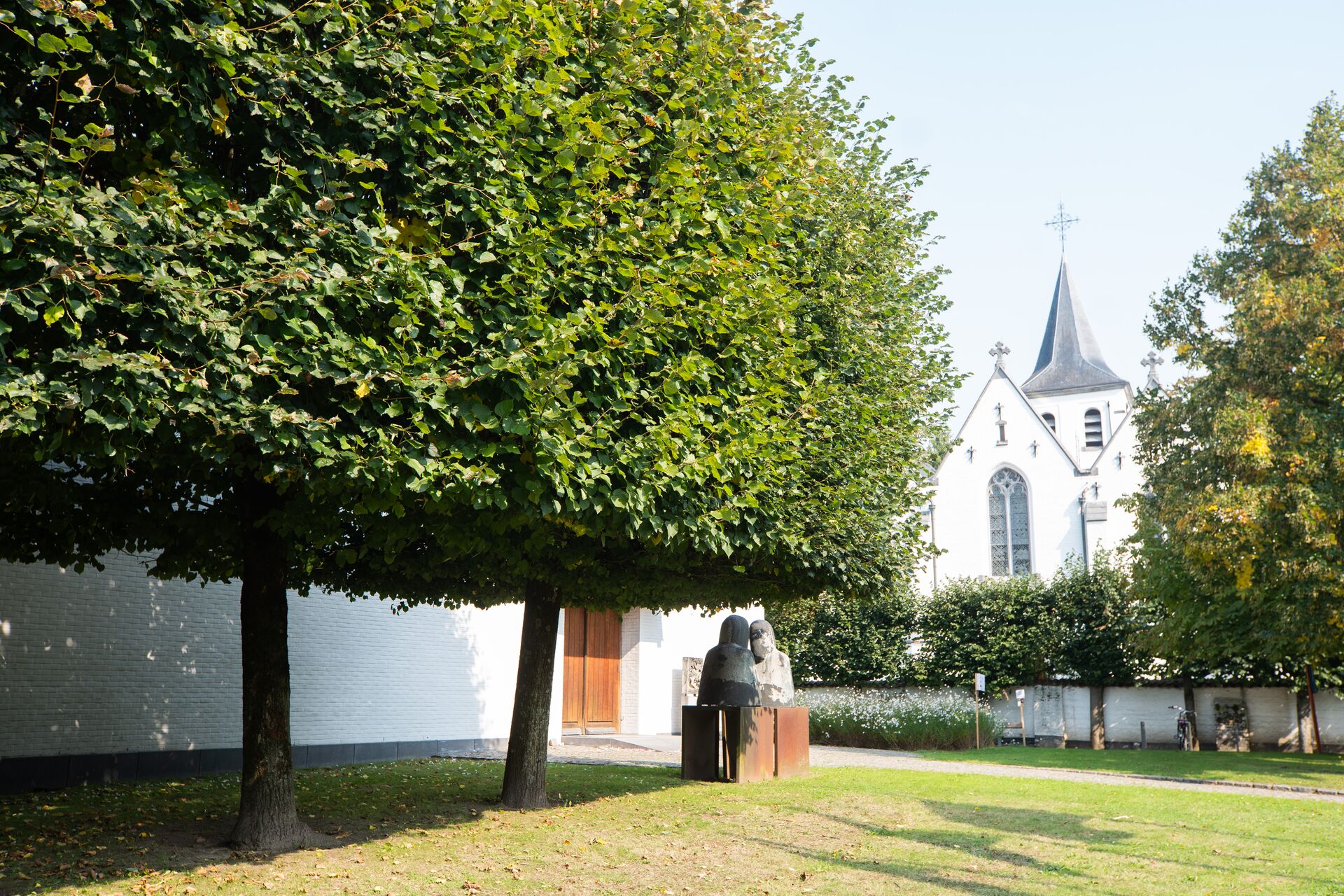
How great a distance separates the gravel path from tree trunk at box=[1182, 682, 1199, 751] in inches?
453

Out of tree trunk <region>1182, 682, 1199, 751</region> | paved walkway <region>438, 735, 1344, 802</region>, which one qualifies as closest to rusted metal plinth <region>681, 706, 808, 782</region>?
paved walkway <region>438, 735, 1344, 802</region>

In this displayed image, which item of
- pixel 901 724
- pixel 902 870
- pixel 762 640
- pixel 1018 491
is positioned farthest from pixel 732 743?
pixel 1018 491

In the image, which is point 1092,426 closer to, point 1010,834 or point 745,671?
point 745,671

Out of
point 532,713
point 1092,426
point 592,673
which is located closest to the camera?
point 532,713

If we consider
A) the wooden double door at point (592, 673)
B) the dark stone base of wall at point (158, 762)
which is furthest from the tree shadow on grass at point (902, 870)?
the wooden double door at point (592, 673)

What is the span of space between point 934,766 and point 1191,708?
1475 centimetres

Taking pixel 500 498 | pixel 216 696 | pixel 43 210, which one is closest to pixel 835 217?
pixel 500 498

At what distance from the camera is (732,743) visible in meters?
14.5

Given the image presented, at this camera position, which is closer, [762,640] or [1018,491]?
[762,640]

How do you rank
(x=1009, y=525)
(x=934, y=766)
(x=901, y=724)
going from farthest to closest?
(x=1009, y=525) → (x=901, y=724) → (x=934, y=766)

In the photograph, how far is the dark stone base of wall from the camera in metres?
12.6

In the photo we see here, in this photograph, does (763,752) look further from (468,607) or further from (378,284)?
(378,284)

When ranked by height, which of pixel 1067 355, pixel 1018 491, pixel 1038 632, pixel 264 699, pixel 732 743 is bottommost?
pixel 732 743

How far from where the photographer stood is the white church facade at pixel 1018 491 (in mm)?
45625
